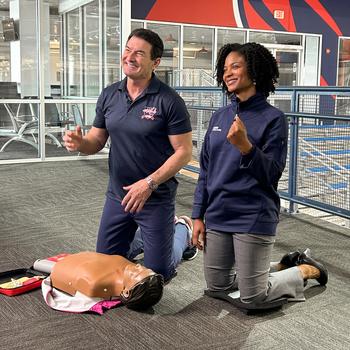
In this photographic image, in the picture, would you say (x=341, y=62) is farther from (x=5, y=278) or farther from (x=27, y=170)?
(x=5, y=278)

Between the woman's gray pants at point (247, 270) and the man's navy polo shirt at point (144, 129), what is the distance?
0.39 meters

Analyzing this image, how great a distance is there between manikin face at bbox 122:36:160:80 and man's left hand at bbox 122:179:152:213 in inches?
21.0

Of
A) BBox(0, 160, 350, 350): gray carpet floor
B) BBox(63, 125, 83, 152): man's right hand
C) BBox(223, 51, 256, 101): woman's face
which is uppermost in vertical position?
BBox(223, 51, 256, 101): woman's face

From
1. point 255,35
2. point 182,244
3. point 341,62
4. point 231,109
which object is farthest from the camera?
point 341,62

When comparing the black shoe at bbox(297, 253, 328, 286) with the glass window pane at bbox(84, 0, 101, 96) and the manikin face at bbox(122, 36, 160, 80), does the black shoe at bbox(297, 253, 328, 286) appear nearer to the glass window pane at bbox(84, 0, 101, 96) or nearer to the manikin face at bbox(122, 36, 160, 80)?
the manikin face at bbox(122, 36, 160, 80)

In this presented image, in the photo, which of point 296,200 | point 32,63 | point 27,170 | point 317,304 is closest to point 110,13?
point 32,63

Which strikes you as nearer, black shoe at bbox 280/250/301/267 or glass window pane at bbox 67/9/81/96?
black shoe at bbox 280/250/301/267

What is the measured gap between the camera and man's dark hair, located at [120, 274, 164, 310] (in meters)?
2.40

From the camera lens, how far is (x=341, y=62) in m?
12.7

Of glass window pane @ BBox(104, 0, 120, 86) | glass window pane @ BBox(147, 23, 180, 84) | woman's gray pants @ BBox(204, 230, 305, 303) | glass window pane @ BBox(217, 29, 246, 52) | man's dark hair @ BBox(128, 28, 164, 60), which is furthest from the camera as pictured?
glass window pane @ BBox(217, 29, 246, 52)

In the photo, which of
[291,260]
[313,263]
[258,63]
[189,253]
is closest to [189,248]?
[189,253]

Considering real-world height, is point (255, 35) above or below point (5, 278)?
above

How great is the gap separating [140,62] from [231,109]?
0.51m

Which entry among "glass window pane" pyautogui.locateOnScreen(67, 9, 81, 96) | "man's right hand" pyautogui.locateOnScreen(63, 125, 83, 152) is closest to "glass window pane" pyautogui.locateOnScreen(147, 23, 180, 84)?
"glass window pane" pyautogui.locateOnScreen(67, 9, 81, 96)
